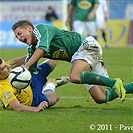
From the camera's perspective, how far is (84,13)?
1900 centimetres

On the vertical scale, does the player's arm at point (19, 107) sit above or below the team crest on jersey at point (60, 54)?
below

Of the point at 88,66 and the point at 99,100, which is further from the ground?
the point at 88,66

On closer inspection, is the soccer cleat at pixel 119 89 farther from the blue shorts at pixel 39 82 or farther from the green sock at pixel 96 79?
the blue shorts at pixel 39 82

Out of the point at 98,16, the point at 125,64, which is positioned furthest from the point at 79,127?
the point at 98,16

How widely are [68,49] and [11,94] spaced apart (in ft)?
4.22

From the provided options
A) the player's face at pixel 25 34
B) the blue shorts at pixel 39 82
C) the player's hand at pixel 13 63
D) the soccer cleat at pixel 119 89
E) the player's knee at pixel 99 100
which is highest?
the player's face at pixel 25 34

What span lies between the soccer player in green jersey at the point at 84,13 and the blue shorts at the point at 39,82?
8213 millimetres

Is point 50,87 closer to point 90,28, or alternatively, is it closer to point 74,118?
point 74,118

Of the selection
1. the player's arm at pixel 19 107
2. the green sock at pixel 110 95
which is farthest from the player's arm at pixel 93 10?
the player's arm at pixel 19 107

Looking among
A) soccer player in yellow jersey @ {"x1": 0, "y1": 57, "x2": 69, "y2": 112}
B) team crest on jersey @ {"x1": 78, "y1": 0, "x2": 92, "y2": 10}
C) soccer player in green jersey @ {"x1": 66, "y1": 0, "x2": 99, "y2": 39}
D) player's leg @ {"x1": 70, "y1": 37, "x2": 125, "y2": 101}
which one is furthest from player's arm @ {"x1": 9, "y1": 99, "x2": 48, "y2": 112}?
team crest on jersey @ {"x1": 78, "y1": 0, "x2": 92, "y2": 10}

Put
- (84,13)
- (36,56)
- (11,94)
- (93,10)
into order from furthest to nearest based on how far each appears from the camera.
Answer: (84,13) < (93,10) < (36,56) < (11,94)

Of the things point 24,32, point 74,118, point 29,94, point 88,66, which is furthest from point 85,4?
point 74,118

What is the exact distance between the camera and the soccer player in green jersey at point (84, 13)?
18344 millimetres

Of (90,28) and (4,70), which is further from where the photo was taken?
(90,28)
